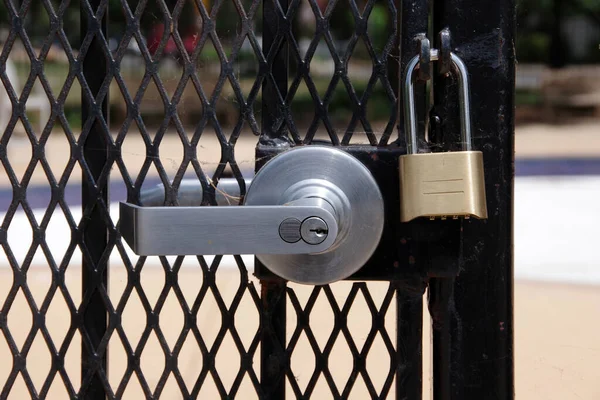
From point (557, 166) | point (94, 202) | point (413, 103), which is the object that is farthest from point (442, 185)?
point (557, 166)

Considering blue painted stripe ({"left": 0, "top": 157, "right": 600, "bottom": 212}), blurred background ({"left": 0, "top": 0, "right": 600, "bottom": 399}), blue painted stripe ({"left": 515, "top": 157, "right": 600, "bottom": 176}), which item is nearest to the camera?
blurred background ({"left": 0, "top": 0, "right": 600, "bottom": 399})

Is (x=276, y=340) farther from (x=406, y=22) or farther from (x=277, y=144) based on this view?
(x=406, y=22)

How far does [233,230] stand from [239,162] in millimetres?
115

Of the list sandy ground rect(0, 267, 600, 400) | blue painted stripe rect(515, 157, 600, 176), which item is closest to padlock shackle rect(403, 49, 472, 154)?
sandy ground rect(0, 267, 600, 400)

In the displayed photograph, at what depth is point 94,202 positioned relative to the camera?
0.73 metres

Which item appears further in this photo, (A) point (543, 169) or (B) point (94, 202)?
(A) point (543, 169)

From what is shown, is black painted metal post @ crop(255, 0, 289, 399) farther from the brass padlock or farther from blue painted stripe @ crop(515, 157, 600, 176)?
blue painted stripe @ crop(515, 157, 600, 176)

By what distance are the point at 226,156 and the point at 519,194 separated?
7555 mm

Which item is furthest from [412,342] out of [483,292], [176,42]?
[176,42]

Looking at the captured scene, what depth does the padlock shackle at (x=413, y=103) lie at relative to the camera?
664 millimetres

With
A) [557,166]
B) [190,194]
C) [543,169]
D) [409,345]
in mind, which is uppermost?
[557,166]

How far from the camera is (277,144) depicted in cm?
70

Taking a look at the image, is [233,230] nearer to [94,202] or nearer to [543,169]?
[94,202]

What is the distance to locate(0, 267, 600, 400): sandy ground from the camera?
2924mm
